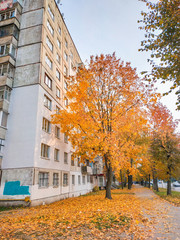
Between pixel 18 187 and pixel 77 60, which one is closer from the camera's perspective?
pixel 18 187

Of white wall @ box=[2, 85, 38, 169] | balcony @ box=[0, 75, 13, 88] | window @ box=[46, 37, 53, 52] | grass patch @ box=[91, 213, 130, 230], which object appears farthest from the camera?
window @ box=[46, 37, 53, 52]

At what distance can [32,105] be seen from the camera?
15.8 meters

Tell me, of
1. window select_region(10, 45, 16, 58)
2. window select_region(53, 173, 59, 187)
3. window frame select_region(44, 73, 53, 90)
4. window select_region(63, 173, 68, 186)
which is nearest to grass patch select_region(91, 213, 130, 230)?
window select_region(53, 173, 59, 187)

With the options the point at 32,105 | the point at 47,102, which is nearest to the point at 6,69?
the point at 32,105

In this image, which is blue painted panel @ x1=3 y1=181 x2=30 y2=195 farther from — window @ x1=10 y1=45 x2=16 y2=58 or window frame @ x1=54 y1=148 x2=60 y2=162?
window @ x1=10 y1=45 x2=16 y2=58

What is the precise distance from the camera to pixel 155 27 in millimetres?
7992

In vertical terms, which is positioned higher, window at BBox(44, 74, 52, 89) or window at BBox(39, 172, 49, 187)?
window at BBox(44, 74, 52, 89)

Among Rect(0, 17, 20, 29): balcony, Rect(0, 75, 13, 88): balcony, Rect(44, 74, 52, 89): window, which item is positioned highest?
Rect(0, 17, 20, 29): balcony

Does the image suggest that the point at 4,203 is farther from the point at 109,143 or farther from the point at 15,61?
the point at 15,61

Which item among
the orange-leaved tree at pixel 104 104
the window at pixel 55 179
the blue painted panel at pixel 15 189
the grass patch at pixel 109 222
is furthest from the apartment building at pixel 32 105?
the grass patch at pixel 109 222

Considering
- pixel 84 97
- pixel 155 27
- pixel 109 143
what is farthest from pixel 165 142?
pixel 155 27

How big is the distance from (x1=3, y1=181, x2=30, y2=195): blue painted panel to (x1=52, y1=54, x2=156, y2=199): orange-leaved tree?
5563 millimetres

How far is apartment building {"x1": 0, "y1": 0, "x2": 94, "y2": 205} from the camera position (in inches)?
558

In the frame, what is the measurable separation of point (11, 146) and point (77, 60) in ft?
75.6
